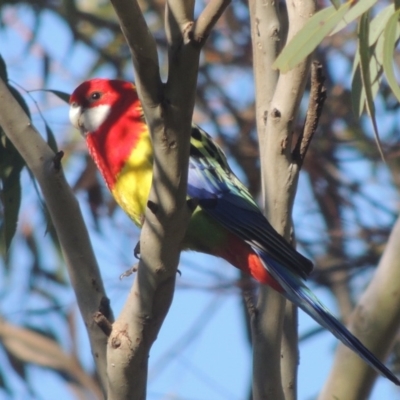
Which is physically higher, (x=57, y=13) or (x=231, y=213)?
(x=57, y=13)

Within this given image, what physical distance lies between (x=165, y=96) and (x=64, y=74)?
2.79m

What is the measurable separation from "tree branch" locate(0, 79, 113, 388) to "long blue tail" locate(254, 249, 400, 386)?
43 cm

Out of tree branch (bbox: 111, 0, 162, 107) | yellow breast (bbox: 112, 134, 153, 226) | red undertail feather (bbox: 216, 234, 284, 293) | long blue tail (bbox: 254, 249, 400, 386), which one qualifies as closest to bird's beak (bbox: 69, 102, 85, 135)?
yellow breast (bbox: 112, 134, 153, 226)

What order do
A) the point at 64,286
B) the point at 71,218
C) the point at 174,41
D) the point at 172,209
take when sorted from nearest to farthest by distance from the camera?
the point at 174,41
the point at 172,209
the point at 71,218
the point at 64,286

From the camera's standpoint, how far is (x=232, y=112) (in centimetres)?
399

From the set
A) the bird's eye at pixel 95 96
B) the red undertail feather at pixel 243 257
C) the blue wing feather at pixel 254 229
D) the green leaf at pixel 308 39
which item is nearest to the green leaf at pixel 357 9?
the green leaf at pixel 308 39

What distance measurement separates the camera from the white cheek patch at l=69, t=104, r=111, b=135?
8.21 ft

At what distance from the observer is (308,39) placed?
1.35 meters

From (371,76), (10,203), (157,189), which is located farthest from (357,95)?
(10,203)

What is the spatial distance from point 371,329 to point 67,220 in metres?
0.79

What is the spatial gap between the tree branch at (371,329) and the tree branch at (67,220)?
1.95 feet

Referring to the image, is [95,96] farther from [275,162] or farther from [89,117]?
[275,162]

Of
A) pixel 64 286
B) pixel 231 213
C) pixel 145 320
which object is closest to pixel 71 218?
pixel 145 320

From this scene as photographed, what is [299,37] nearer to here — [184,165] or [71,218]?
[184,165]
